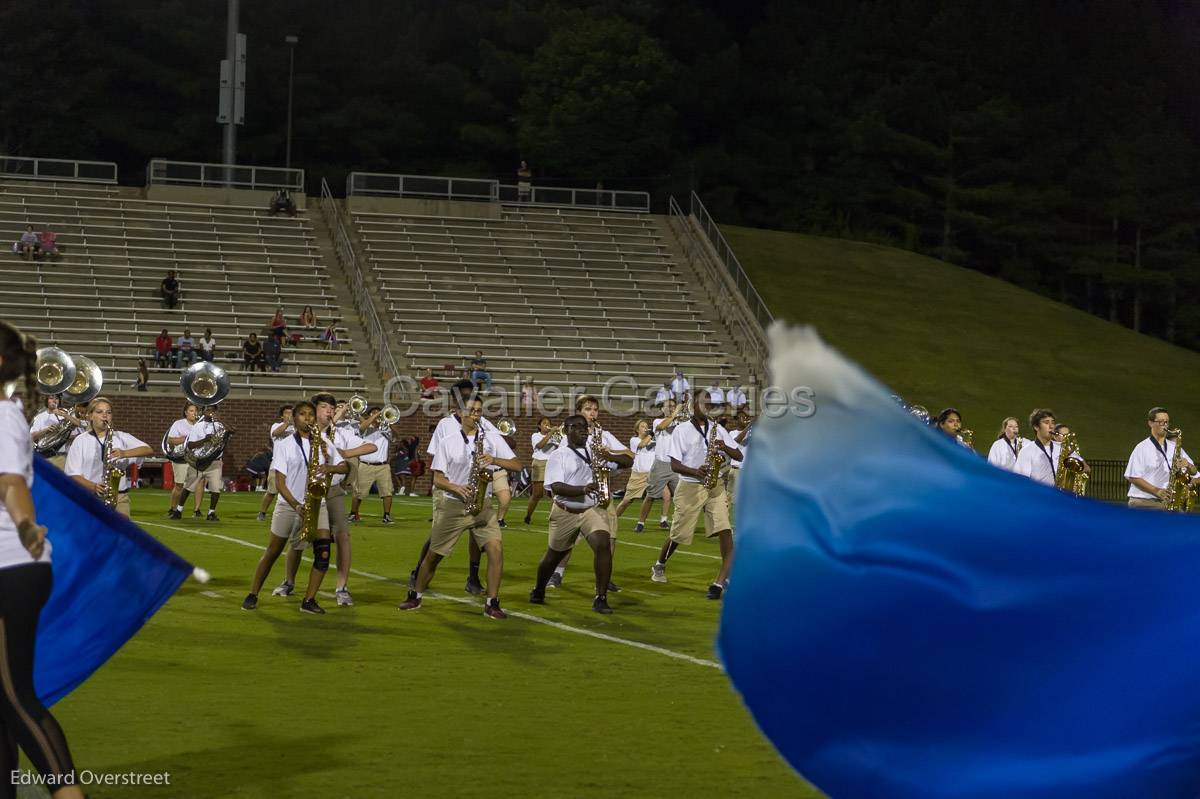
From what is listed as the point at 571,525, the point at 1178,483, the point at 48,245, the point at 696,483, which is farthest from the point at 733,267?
the point at 571,525

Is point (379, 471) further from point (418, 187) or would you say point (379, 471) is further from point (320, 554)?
point (418, 187)

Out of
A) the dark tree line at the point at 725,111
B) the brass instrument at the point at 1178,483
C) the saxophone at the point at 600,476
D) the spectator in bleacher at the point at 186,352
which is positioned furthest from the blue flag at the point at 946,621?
the dark tree line at the point at 725,111

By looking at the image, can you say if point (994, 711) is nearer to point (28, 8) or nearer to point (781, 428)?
point (781, 428)

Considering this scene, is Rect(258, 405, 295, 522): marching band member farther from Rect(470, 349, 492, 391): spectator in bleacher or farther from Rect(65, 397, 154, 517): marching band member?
Rect(470, 349, 492, 391): spectator in bleacher

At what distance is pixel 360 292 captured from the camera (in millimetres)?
38250

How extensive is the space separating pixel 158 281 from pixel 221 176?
5.52m

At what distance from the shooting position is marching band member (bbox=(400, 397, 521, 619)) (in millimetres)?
13141

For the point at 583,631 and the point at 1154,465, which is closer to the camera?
the point at 583,631

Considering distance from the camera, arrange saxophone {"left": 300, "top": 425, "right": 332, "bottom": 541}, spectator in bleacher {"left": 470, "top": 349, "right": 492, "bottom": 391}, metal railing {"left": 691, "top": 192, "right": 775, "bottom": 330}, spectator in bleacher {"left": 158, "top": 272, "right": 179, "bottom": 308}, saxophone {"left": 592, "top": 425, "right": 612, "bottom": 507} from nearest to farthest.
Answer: saxophone {"left": 300, "top": 425, "right": 332, "bottom": 541} → saxophone {"left": 592, "top": 425, "right": 612, "bottom": 507} → spectator in bleacher {"left": 470, "top": 349, "right": 492, "bottom": 391} → spectator in bleacher {"left": 158, "top": 272, "right": 179, "bottom": 308} → metal railing {"left": 691, "top": 192, "right": 775, "bottom": 330}

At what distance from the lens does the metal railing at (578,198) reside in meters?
45.4

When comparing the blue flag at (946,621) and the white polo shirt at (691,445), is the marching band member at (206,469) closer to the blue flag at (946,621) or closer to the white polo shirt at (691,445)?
the white polo shirt at (691,445)

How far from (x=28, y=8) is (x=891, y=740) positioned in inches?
2380

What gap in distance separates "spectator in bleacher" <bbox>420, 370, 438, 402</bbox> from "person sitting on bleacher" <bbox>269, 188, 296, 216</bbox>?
→ 10.4 meters

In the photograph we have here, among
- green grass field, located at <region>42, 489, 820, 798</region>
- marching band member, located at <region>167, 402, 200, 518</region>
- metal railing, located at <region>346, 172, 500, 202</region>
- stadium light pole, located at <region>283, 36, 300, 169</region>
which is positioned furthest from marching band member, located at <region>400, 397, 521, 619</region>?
stadium light pole, located at <region>283, 36, 300, 169</region>
